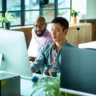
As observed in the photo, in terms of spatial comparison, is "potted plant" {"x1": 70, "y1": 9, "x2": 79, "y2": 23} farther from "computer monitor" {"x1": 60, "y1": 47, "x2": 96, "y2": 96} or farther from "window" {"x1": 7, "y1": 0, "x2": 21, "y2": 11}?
"computer monitor" {"x1": 60, "y1": 47, "x2": 96, "y2": 96}

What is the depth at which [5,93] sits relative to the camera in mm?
1827

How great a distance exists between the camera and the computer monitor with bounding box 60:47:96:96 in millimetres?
1607

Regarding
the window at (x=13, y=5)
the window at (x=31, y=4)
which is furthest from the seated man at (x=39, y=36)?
the window at (x=31, y=4)

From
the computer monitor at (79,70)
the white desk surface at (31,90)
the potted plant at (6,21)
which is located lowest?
the white desk surface at (31,90)

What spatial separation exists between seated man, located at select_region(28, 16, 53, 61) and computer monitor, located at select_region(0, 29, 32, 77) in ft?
5.96

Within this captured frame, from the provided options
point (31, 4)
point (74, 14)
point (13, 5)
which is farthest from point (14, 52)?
point (74, 14)

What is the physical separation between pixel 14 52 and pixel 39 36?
205cm

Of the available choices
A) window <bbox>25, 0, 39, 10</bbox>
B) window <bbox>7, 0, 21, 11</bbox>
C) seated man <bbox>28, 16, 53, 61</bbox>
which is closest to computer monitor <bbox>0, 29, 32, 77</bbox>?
seated man <bbox>28, 16, 53, 61</bbox>

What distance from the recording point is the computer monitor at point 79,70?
161 cm

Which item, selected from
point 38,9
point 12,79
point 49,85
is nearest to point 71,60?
point 49,85

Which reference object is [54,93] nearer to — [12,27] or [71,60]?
[71,60]

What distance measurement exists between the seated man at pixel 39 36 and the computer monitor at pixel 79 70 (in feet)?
7.60

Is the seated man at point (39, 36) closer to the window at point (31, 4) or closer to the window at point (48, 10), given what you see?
the window at point (31, 4)

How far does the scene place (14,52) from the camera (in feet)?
7.00
